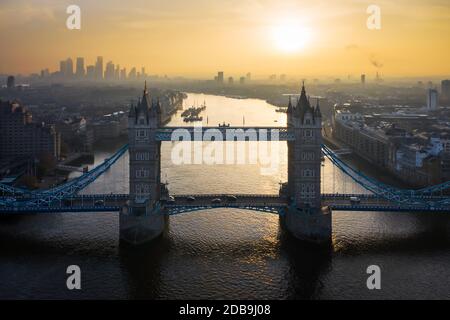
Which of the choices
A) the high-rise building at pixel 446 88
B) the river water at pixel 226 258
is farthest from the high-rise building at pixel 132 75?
the river water at pixel 226 258

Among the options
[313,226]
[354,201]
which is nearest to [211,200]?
[313,226]

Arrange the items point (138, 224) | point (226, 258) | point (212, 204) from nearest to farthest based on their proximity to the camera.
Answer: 1. point (226, 258)
2. point (138, 224)
3. point (212, 204)

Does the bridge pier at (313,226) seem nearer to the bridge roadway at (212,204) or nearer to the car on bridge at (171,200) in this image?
the bridge roadway at (212,204)

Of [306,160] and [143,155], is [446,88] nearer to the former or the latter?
[306,160]

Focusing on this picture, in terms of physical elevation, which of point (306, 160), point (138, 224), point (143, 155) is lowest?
point (138, 224)

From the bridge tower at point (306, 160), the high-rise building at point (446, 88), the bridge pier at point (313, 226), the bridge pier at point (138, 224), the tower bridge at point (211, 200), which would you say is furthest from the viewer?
the high-rise building at point (446, 88)

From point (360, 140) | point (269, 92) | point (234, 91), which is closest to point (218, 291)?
point (360, 140)

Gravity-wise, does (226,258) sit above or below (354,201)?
below
